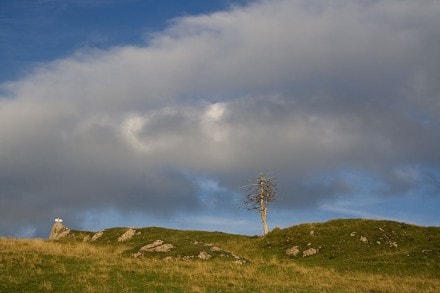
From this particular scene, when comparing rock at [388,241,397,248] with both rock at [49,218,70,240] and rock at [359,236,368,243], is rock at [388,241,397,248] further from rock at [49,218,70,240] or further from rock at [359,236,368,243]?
rock at [49,218,70,240]

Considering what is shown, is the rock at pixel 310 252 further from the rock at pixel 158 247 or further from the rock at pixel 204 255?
the rock at pixel 158 247

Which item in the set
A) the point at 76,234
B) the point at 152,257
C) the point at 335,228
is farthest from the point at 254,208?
the point at 152,257

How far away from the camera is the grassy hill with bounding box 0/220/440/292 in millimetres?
29719

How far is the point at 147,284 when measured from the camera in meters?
29.2

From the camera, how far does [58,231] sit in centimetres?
7238

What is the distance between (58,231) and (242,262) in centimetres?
3895

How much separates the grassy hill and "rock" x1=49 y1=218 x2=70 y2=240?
6.42ft

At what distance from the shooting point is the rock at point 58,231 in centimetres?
7094

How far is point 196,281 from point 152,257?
55.7 ft

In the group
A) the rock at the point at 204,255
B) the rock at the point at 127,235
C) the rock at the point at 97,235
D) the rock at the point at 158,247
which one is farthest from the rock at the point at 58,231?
the rock at the point at 204,255

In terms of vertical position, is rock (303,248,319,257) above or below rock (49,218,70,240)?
below

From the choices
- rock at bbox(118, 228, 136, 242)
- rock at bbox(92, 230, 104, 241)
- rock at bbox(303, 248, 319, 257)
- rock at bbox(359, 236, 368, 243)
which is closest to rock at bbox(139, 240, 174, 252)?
rock at bbox(118, 228, 136, 242)

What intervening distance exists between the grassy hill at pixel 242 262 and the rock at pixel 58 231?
6.42ft

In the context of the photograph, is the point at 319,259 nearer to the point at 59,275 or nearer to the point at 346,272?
the point at 346,272
